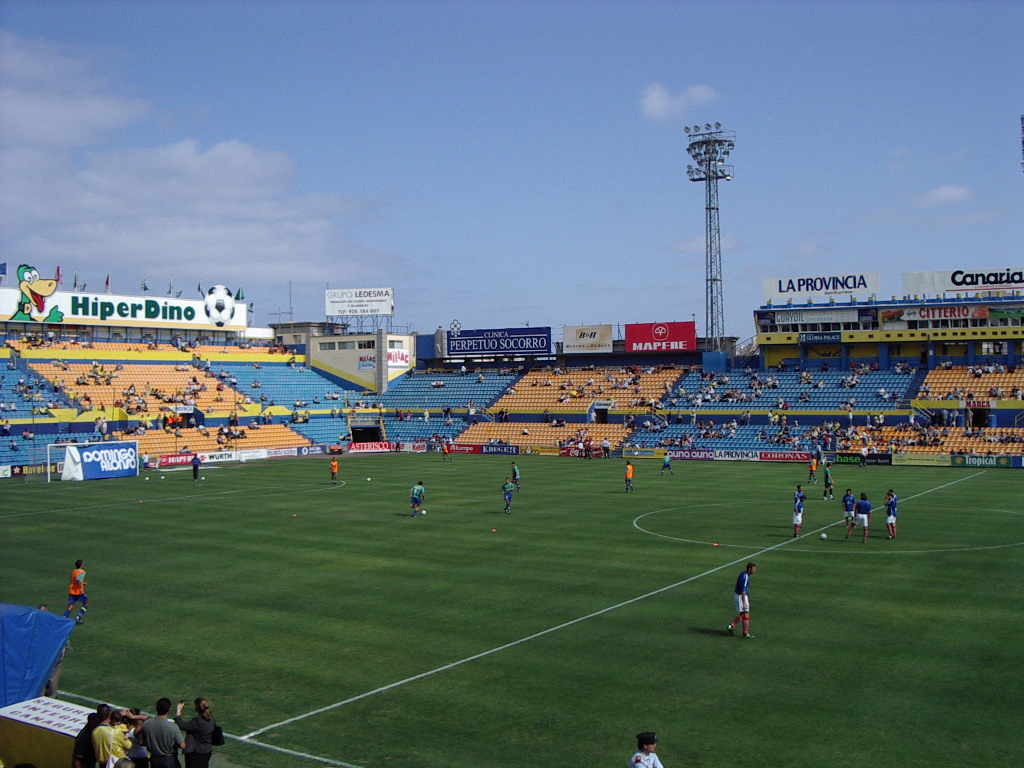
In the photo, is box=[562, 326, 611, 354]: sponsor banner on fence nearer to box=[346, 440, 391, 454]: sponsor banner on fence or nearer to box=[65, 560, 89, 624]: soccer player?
box=[346, 440, 391, 454]: sponsor banner on fence

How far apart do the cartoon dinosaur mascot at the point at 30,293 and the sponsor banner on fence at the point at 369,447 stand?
29997mm

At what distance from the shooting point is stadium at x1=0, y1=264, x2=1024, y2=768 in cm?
1673

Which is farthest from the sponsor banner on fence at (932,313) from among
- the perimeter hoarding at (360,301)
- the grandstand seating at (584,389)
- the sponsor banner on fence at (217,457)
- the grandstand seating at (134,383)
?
the grandstand seating at (134,383)

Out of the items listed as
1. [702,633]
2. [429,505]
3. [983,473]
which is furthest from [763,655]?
[983,473]

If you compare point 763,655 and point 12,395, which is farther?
point 12,395

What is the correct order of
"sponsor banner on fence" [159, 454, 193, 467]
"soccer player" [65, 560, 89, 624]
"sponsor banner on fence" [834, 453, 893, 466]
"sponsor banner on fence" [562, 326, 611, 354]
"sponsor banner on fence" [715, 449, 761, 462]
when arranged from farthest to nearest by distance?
"sponsor banner on fence" [562, 326, 611, 354] → "sponsor banner on fence" [715, 449, 761, 462] → "sponsor banner on fence" [159, 454, 193, 467] → "sponsor banner on fence" [834, 453, 893, 466] → "soccer player" [65, 560, 89, 624]

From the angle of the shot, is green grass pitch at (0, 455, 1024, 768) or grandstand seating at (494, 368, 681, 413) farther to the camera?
grandstand seating at (494, 368, 681, 413)

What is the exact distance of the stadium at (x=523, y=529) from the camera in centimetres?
1673

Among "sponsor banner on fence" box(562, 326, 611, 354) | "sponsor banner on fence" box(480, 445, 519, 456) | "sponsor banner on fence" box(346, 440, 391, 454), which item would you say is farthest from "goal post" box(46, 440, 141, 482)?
"sponsor banner on fence" box(562, 326, 611, 354)

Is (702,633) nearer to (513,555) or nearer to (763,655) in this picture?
(763,655)

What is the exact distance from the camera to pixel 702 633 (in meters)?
21.5

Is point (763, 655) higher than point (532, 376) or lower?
lower

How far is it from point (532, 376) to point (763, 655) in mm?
78961

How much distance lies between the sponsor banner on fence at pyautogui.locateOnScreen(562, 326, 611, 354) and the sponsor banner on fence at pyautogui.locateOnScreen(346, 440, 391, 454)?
2306 cm
